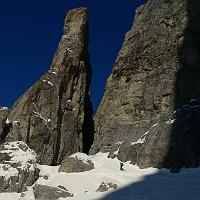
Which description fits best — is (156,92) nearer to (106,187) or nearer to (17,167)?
(106,187)

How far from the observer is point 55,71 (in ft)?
159

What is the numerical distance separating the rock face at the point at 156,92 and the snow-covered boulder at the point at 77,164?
10.8 feet

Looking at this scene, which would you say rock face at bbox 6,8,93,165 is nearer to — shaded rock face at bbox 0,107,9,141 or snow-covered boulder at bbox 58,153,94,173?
shaded rock face at bbox 0,107,9,141

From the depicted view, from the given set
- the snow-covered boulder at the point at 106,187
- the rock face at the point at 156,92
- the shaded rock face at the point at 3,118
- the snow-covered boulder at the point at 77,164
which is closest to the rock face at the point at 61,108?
the shaded rock face at the point at 3,118

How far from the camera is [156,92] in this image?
44.4 metres

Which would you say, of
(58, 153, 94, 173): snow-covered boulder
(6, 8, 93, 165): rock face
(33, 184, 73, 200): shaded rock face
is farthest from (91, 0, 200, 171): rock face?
(33, 184, 73, 200): shaded rock face

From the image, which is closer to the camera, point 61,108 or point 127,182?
point 127,182

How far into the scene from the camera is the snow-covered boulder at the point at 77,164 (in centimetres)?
3809

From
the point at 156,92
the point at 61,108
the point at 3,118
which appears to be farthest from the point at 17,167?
the point at 156,92

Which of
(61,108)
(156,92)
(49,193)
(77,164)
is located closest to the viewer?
(49,193)

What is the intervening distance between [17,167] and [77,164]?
4705 mm

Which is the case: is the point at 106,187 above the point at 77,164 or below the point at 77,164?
below

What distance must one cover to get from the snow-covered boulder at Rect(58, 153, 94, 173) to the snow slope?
1.98 feet

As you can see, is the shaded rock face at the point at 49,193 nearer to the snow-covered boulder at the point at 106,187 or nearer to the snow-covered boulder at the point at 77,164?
the snow-covered boulder at the point at 106,187
